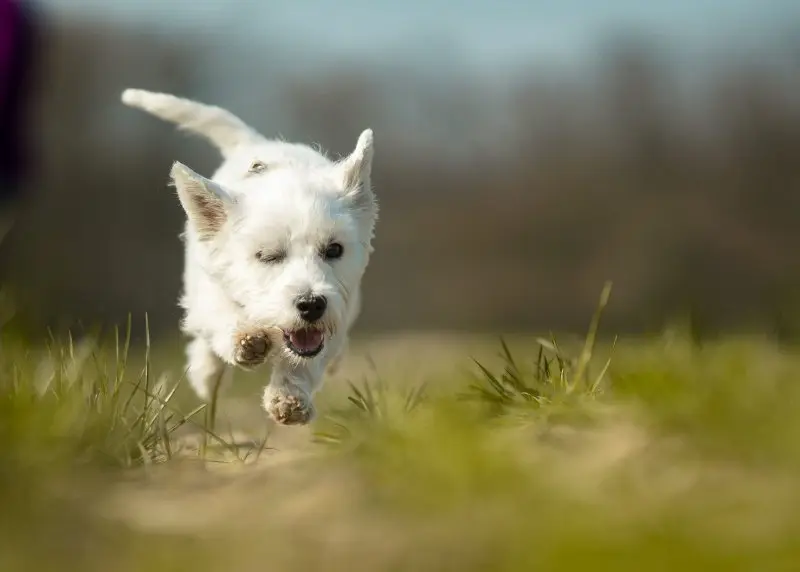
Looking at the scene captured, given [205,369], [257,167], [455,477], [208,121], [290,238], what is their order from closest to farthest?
[455,477] → [290,238] → [257,167] → [205,369] → [208,121]

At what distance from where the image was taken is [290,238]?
5574 mm

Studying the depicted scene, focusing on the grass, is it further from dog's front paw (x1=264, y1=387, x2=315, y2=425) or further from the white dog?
the white dog

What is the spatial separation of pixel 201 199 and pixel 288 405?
4.50ft

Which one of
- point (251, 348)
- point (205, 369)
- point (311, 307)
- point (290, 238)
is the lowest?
point (205, 369)

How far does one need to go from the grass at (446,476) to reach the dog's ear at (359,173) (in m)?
1.35

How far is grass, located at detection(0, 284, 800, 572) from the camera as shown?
10.5 ft

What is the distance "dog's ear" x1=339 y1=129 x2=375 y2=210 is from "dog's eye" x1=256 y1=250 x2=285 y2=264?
2.18 ft

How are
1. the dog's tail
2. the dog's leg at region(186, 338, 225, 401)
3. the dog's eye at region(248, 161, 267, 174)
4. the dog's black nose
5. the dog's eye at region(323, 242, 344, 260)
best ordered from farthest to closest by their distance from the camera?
1. the dog's tail
2. the dog's leg at region(186, 338, 225, 401)
3. the dog's eye at region(248, 161, 267, 174)
4. the dog's eye at region(323, 242, 344, 260)
5. the dog's black nose

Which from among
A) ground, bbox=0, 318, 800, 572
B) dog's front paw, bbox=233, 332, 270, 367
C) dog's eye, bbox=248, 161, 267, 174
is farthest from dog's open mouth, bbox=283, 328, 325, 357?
dog's eye, bbox=248, 161, 267, 174

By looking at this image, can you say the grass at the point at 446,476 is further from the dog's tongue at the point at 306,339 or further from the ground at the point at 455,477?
the dog's tongue at the point at 306,339

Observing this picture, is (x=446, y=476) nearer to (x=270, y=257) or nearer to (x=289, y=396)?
(x=289, y=396)

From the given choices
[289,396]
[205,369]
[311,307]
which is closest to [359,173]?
[311,307]

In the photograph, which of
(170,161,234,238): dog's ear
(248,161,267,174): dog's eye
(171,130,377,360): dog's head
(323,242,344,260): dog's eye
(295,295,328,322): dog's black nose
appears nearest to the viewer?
(295,295,328,322): dog's black nose

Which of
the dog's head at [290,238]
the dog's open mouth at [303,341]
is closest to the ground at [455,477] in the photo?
the dog's open mouth at [303,341]
